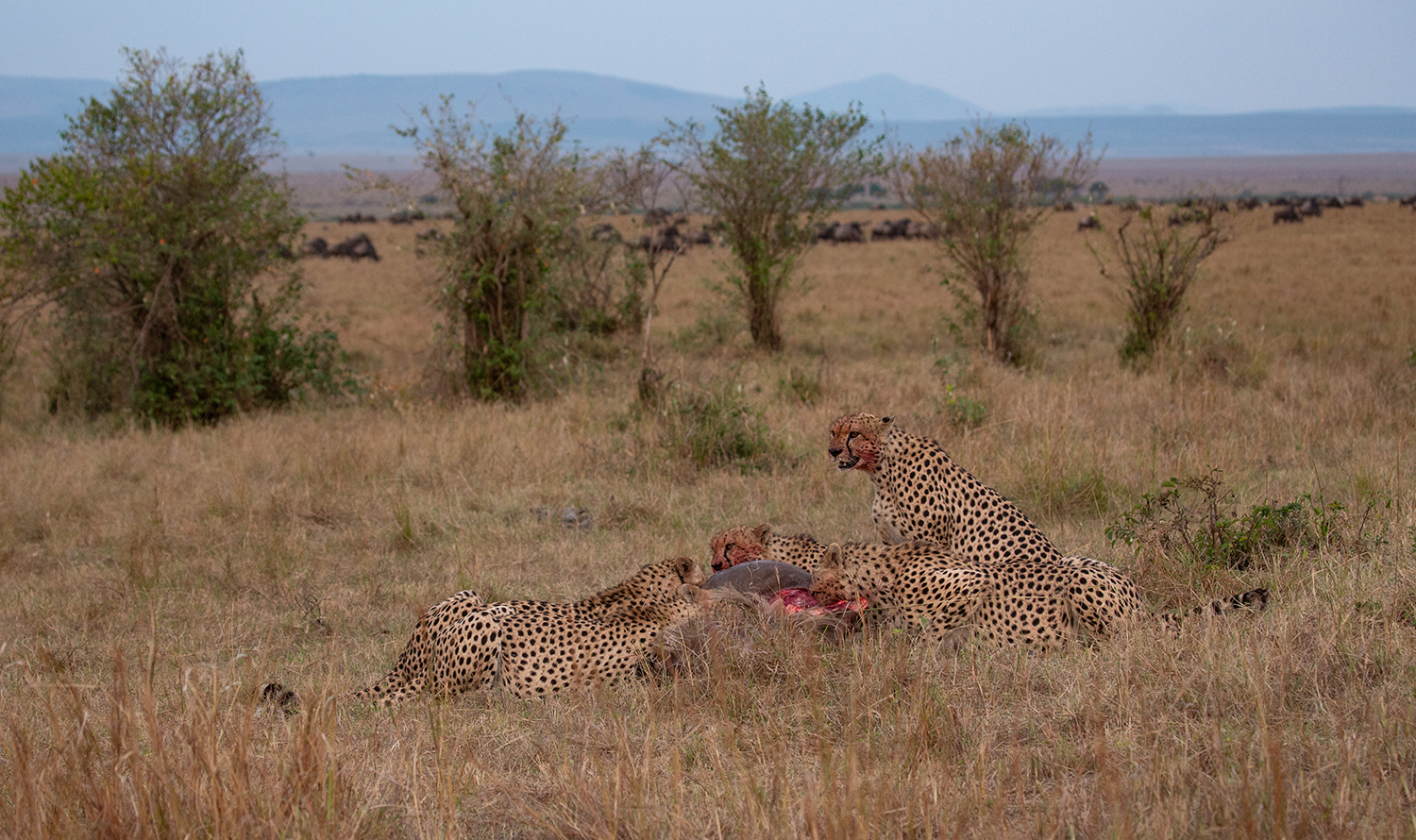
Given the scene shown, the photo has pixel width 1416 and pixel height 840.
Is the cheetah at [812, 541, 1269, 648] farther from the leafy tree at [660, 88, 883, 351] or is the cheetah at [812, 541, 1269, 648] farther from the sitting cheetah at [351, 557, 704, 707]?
the leafy tree at [660, 88, 883, 351]

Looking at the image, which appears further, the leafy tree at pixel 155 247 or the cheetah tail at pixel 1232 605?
the leafy tree at pixel 155 247

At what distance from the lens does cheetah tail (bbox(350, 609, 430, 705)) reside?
164 inches

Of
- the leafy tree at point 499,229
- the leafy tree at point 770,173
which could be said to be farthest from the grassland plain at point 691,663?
the leafy tree at point 770,173

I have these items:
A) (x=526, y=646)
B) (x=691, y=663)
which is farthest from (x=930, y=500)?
(x=526, y=646)

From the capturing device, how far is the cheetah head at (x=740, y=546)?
17.0 feet

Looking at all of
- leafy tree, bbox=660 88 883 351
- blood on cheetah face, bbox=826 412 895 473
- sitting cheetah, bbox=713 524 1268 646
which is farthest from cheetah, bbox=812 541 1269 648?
leafy tree, bbox=660 88 883 351

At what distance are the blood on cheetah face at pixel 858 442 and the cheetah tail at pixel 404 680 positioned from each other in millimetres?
2109

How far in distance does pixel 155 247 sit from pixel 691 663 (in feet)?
26.6

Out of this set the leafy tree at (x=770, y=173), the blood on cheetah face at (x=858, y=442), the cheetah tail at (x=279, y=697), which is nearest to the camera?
the cheetah tail at (x=279, y=697)

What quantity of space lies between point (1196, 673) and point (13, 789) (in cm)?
348

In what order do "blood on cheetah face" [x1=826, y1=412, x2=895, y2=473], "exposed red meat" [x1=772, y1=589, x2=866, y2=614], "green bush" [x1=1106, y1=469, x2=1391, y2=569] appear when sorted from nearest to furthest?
"exposed red meat" [x1=772, y1=589, x2=866, y2=614]
"green bush" [x1=1106, y1=469, x2=1391, y2=569]
"blood on cheetah face" [x1=826, y1=412, x2=895, y2=473]

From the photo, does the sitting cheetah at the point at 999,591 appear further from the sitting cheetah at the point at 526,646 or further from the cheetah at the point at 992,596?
the sitting cheetah at the point at 526,646

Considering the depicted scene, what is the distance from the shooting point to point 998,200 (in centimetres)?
1224

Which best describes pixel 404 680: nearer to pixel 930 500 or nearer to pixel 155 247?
pixel 930 500
